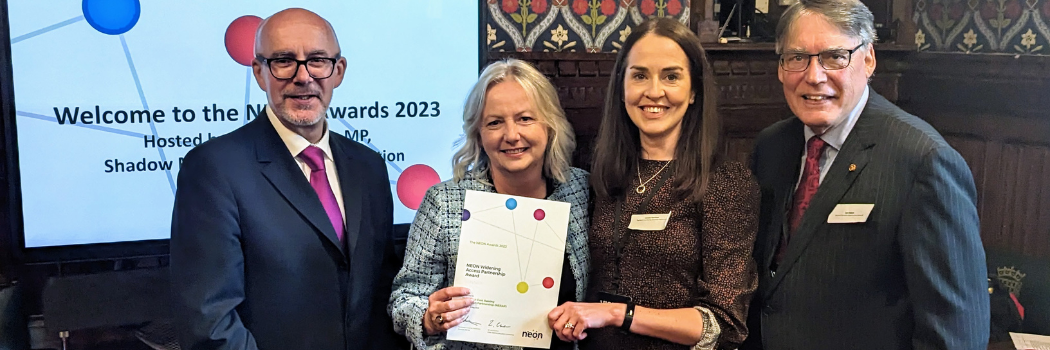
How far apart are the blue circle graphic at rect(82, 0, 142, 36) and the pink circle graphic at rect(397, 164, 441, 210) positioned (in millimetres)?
1217

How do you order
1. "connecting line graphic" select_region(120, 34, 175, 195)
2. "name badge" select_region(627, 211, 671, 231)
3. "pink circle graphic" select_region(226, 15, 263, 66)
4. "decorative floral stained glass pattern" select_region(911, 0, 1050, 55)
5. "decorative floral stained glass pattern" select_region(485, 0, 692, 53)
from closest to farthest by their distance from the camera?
1. "name badge" select_region(627, 211, 671, 231)
2. "connecting line graphic" select_region(120, 34, 175, 195)
3. "pink circle graphic" select_region(226, 15, 263, 66)
4. "decorative floral stained glass pattern" select_region(911, 0, 1050, 55)
5. "decorative floral stained glass pattern" select_region(485, 0, 692, 53)

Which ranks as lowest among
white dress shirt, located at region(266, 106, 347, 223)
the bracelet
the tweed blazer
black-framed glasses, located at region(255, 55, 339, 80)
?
the bracelet

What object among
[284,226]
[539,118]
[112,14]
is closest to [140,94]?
[112,14]

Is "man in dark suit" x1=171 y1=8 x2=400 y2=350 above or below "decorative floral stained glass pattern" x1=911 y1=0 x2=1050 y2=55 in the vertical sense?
below

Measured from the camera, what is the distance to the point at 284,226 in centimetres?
181

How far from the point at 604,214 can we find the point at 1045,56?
236 cm

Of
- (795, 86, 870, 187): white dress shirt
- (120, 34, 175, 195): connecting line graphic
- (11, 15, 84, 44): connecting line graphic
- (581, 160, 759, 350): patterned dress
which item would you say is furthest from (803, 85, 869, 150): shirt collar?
(11, 15, 84, 44): connecting line graphic

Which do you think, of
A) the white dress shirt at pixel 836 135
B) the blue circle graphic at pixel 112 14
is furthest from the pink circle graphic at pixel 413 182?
the white dress shirt at pixel 836 135

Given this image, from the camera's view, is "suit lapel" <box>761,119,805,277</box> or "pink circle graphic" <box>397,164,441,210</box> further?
"pink circle graphic" <box>397,164,441,210</box>

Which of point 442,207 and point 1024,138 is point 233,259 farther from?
point 1024,138

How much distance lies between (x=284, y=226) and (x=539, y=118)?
69cm

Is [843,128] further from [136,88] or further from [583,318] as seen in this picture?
[136,88]

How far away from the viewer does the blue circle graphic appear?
277cm
